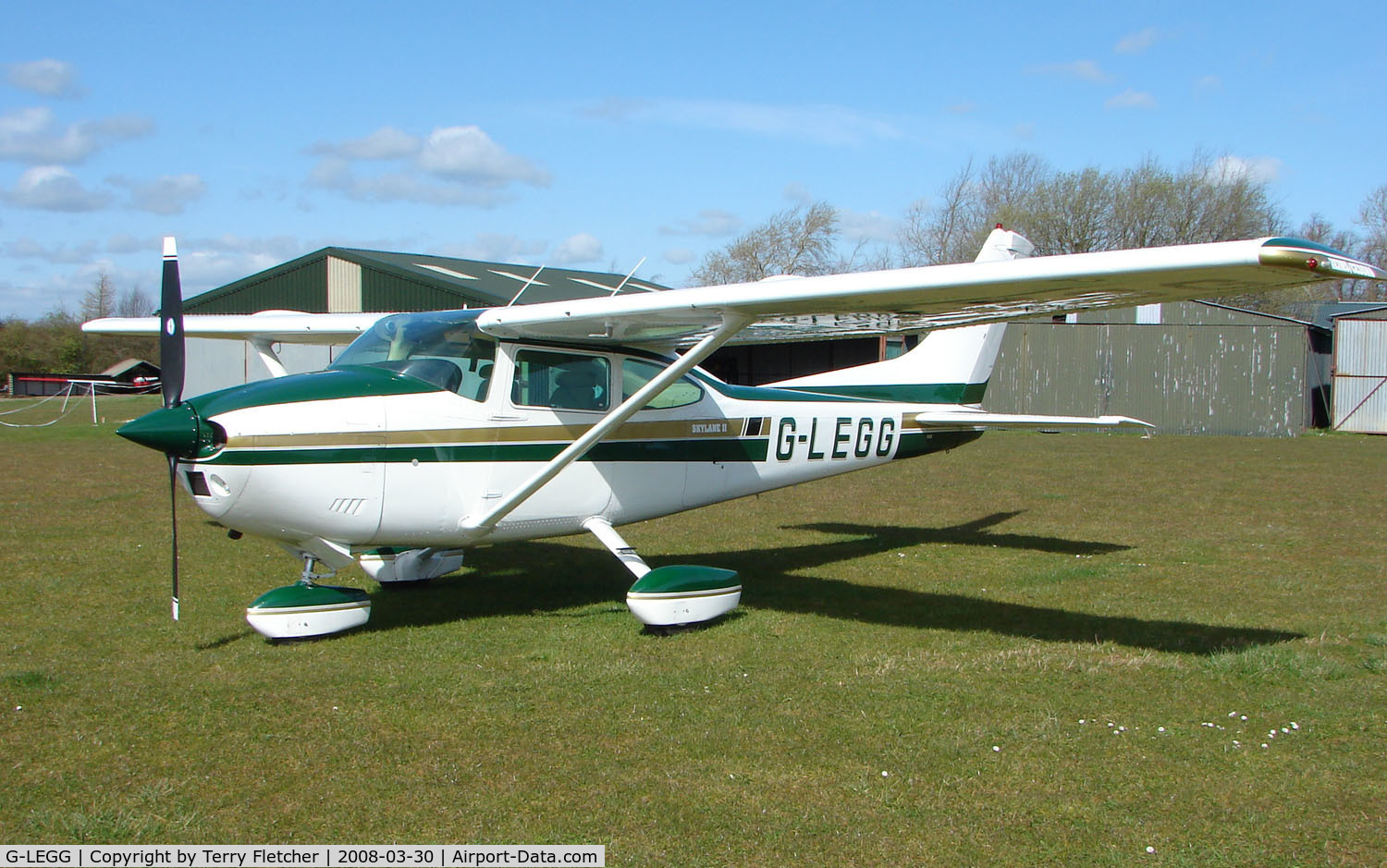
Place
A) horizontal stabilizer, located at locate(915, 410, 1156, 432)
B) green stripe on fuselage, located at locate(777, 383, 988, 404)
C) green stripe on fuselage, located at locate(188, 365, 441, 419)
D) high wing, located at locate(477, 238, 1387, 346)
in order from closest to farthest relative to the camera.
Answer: high wing, located at locate(477, 238, 1387, 346) < green stripe on fuselage, located at locate(188, 365, 441, 419) < horizontal stabilizer, located at locate(915, 410, 1156, 432) < green stripe on fuselage, located at locate(777, 383, 988, 404)

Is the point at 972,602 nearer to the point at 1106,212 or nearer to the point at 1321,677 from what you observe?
the point at 1321,677

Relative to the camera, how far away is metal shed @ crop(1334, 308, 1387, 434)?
3106cm

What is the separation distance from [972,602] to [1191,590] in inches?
76.5

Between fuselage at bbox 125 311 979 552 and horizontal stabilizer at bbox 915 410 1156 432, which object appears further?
horizontal stabilizer at bbox 915 410 1156 432

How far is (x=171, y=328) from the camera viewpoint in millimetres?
6426

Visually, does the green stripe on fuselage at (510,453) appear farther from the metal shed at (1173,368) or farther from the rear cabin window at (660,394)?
the metal shed at (1173,368)

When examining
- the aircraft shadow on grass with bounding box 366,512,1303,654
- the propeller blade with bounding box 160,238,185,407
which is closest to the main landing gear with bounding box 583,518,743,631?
the aircraft shadow on grass with bounding box 366,512,1303,654

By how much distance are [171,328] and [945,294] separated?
4774mm

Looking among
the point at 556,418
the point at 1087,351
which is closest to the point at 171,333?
the point at 556,418

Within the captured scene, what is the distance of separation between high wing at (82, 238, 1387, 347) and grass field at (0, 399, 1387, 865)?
2.11 meters

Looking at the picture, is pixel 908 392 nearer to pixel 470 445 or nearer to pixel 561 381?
pixel 561 381

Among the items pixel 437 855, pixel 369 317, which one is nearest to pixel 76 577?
pixel 369 317

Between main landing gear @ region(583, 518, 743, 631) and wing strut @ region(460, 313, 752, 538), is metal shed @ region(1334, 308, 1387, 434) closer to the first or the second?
main landing gear @ region(583, 518, 743, 631)

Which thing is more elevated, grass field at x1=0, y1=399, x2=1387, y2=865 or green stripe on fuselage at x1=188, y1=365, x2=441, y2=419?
green stripe on fuselage at x1=188, y1=365, x2=441, y2=419
